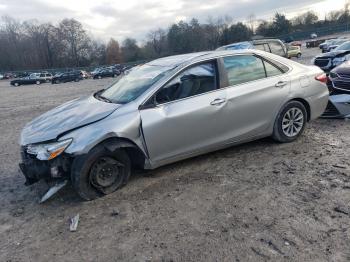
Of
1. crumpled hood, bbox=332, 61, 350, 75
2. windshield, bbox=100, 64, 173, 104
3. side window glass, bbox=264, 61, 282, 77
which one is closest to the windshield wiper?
windshield, bbox=100, 64, 173, 104

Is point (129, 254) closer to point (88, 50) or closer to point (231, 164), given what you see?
point (231, 164)

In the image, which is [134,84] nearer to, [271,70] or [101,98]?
[101,98]

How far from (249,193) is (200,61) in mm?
1989

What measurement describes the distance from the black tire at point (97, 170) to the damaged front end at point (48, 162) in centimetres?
13

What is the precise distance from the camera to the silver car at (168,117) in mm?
4176

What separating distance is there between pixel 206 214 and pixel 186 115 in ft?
4.61

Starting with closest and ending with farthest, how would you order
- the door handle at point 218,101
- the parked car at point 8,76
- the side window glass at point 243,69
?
the door handle at point 218,101 → the side window glass at point 243,69 → the parked car at point 8,76

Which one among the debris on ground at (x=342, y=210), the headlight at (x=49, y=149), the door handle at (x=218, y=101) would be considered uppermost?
the door handle at (x=218, y=101)

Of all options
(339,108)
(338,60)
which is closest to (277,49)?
(338,60)

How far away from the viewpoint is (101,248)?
3342 millimetres

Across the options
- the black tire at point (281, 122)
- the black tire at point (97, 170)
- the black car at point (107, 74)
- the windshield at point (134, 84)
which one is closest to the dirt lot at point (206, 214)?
the black tire at point (97, 170)

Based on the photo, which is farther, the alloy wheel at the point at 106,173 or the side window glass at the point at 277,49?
the side window glass at the point at 277,49

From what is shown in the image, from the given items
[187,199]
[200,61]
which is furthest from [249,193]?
[200,61]

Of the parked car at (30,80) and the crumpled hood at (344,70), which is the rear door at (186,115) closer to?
the crumpled hood at (344,70)
